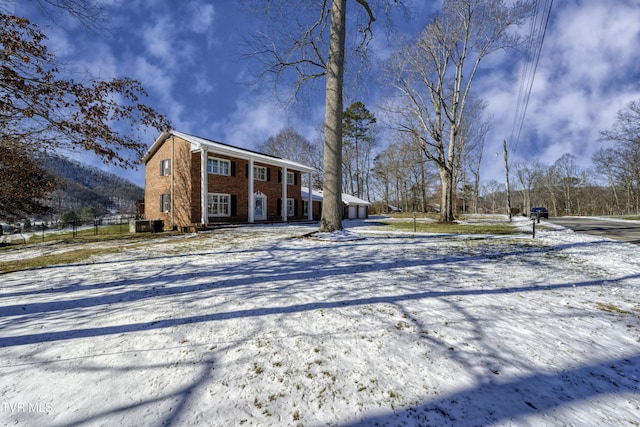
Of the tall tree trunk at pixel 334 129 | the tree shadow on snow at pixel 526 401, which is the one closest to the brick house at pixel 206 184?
the tall tree trunk at pixel 334 129

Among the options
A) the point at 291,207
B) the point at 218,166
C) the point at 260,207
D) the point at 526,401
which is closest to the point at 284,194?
the point at 291,207

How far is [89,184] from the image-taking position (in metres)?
128

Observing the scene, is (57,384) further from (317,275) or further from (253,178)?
(253,178)

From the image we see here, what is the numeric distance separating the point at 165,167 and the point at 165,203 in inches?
105

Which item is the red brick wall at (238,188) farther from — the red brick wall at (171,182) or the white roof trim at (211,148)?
the white roof trim at (211,148)

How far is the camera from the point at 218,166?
59.5ft

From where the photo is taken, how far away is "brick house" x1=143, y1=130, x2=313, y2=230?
55.8 feet

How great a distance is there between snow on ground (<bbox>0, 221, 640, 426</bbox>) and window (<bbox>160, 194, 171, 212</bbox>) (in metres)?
15.1

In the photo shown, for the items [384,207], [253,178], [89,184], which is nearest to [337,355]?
[253,178]

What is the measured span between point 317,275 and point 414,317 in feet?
6.66

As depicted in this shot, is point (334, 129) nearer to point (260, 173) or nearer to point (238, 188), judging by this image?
point (238, 188)

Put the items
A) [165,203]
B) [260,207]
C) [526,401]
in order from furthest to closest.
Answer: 1. [260,207]
2. [165,203]
3. [526,401]

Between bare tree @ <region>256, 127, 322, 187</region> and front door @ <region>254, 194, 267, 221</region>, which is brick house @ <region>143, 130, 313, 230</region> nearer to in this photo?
front door @ <region>254, 194, 267, 221</region>

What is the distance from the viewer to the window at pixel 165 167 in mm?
18641
